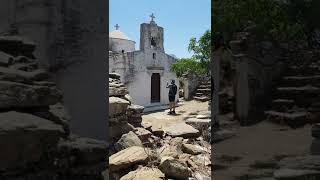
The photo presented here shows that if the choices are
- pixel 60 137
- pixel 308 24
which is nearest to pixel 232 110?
pixel 308 24

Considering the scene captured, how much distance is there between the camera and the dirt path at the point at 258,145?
1.83m

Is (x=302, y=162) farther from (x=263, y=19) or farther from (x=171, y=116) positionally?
(x=171, y=116)

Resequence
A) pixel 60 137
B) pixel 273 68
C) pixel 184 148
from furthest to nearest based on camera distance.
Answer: pixel 184 148 < pixel 60 137 < pixel 273 68

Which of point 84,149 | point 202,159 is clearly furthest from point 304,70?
point 202,159

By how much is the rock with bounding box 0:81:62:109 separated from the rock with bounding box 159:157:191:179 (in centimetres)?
176

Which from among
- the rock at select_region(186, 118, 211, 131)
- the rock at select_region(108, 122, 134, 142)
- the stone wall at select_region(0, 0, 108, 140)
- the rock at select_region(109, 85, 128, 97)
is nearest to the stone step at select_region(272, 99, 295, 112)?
the stone wall at select_region(0, 0, 108, 140)

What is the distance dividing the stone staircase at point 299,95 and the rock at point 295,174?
0.21 meters

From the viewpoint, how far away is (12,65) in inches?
74.7

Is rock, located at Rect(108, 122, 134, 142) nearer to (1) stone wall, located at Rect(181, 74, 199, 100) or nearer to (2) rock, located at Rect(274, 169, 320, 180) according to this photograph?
(2) rock, located at Rect(274, 169, 320, 180)

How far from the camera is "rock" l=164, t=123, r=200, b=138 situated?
4887 millimetres

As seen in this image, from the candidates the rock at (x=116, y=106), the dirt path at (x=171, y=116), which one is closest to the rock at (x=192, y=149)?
the rock at (x=116, y=106)

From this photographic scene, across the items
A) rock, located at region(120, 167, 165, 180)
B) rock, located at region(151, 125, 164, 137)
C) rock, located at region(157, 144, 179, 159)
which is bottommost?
rock, located at region(120, 167, 165, 180)

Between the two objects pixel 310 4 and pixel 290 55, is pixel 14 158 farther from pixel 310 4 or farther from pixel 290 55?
pixel 310 4

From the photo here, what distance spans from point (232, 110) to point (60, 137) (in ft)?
2.89
